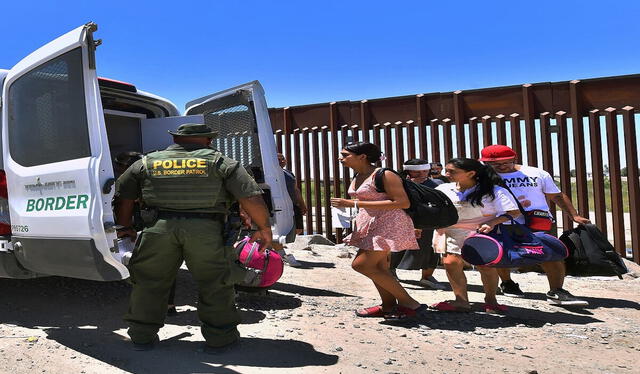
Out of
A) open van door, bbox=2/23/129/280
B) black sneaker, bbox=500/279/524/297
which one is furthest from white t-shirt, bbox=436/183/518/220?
open van door, bbox=2/23/129/280

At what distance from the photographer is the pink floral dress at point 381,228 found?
4129 mm

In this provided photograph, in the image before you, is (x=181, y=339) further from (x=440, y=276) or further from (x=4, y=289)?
(x=440, y=276)

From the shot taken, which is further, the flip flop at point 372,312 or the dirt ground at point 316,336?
the flip flop at point 372,312

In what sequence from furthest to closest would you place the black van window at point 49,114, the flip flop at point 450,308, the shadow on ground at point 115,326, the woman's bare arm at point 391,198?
the flip flop at point 450,308 < the woman's bare arm at point 391,198 < the black van window at point 49,114 < the shadow on ground at point 115,326

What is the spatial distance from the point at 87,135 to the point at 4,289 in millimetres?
2619

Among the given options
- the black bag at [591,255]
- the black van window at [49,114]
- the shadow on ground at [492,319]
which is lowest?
the shadow on ground at [492,319]

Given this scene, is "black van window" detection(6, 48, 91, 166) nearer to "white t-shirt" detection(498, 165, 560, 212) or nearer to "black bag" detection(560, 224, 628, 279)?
"white t-shirt" detection(498, 165, 560, 212)

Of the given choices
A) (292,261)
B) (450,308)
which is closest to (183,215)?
(450,308)

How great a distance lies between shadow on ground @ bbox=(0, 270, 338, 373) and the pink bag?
0.29 m

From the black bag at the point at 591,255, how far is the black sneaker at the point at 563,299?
27 centimetres

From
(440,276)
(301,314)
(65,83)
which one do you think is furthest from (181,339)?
(440,276)

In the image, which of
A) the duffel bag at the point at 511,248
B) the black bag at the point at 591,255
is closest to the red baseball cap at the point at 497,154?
the duffel bag at the point at 511,248

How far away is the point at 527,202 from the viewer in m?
4.98

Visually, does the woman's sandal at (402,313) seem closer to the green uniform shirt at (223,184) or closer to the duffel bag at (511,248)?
the duffel bag at (511,248)
